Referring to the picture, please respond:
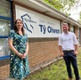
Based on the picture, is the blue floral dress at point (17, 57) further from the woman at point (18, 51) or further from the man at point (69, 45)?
the man at point (69, 45)

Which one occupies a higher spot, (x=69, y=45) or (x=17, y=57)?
(x=69, y=45)

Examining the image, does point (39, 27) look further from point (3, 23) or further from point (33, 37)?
point (3, 23)

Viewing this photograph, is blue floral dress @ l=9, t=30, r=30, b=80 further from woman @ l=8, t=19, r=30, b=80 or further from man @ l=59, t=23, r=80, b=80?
man @ l=59, t=23, r=80, b=80

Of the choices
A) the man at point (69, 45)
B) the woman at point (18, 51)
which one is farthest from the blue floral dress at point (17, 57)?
the man at point (69, 45)

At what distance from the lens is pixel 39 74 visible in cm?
771

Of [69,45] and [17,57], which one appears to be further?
[69,45]

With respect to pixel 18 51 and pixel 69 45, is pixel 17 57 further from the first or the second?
pixel 69 45

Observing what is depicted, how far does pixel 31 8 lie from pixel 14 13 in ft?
5.59

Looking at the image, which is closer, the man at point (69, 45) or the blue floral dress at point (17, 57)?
the blue floral dress at point (17, 57)

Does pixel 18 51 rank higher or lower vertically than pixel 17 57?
higher

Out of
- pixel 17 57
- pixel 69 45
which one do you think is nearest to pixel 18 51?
pixel 17 57

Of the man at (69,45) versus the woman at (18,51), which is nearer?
the woman at (18,51)

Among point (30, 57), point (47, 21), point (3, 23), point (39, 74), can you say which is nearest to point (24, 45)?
point (3, 23)

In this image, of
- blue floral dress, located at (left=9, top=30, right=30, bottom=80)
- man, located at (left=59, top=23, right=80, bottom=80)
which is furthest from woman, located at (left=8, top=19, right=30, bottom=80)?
man, located at (left=59, top=23, right=80, bottom=80)
